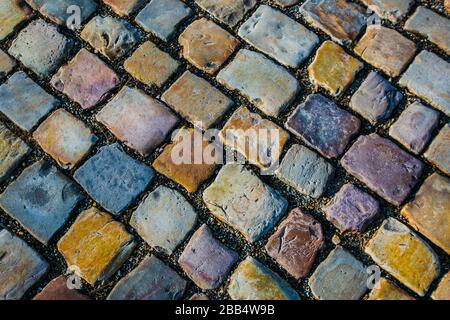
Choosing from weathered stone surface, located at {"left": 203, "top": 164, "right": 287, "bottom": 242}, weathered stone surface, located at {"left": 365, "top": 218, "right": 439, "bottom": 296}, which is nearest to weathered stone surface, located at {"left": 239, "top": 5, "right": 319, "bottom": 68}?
weathered stone surface, located at {"left": 203, "top": 164, "right": 287, "bottom": 242}

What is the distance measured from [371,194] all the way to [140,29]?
128cm

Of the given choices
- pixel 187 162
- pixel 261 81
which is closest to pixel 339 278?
pixel 187 162

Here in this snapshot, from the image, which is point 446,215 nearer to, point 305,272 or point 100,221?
point 305,272

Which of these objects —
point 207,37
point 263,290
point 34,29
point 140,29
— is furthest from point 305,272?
point 34,29

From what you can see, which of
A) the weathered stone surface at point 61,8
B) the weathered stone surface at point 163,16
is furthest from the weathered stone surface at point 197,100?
the weathered stone surface at point 61,8

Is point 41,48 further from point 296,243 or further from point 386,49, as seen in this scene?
point 386,49

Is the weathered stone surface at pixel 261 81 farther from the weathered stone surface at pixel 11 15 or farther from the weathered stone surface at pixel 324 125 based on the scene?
the weathered stone surface at pixel 11 15

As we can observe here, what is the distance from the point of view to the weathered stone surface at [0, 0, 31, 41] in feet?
7.86

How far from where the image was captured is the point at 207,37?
7.66 feet

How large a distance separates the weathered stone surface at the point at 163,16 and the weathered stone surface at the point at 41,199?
0.79 meters

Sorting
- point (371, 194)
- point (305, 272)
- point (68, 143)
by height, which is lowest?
point (68, 143)

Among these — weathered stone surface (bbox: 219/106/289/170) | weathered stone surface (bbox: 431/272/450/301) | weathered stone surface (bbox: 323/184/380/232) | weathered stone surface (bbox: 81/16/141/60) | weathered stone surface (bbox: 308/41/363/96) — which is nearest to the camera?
weathered stone surface (bbox: 431/272/450/301)

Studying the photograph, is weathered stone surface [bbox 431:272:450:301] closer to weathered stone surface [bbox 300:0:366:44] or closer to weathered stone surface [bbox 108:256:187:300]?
weathered stone surface [bbox 108:256:187:300]

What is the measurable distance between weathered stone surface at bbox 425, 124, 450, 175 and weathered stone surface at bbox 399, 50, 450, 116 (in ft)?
0.36
